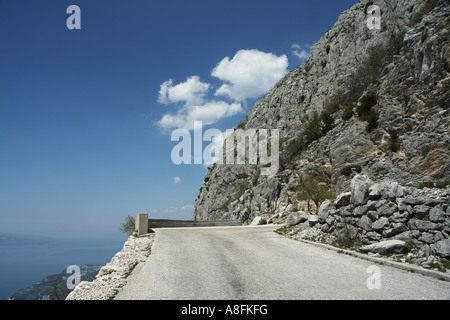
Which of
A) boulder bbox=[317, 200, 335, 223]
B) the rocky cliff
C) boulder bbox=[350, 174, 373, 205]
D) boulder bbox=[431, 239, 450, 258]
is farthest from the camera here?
the rocky cliff

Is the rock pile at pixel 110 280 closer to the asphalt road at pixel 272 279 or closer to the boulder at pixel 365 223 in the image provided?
the asphalt road at pixel 272 279

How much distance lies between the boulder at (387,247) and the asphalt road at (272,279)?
0.72m

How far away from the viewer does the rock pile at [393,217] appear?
8914mm

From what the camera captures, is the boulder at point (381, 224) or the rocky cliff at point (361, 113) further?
the rocky cliff at point (361, 113)

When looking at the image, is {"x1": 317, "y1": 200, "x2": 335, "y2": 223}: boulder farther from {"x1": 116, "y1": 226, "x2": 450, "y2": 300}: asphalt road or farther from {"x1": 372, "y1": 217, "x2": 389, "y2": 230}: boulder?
{"x1": 372, "y1": 217, "x2": 389, "y2": 230}: boulder

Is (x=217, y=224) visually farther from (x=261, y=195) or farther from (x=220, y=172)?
(x=220, y=172)

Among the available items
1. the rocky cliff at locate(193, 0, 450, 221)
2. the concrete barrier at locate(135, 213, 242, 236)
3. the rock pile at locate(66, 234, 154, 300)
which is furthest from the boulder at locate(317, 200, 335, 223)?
the concrete barrier at locate(135, 213, 242, 236)

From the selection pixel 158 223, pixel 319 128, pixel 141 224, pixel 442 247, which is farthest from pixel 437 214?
pixel 319 128

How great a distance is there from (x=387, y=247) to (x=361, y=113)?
71.7 feet

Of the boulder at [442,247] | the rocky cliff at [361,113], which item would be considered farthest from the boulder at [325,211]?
the boulder at [442,247]

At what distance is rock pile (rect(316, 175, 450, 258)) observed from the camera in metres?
8.91

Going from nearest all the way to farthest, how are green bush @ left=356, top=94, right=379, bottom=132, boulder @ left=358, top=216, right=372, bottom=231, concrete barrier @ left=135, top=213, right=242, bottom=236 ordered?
boulder @ left=358, top=216, right=372, bottom=231 < concrete barrier @ left=135, top=213, right=242, bottom=236 < green bush @ left=356, top=94, right=379, bottom=132

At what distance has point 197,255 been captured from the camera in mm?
11266
